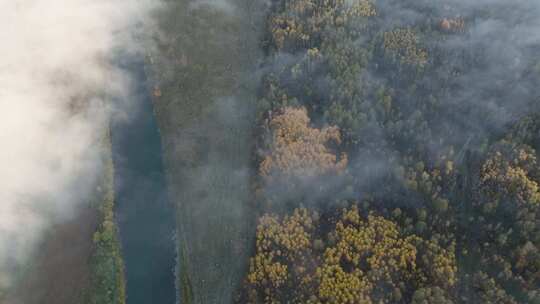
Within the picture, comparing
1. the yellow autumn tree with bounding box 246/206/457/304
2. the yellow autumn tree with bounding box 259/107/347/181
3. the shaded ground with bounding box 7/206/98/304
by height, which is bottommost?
the shaded ground with bounding box 7/206/98/304

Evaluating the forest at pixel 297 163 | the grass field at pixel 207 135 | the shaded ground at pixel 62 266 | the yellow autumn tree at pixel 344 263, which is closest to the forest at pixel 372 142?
the yellow autumn tree at pixel 344 263

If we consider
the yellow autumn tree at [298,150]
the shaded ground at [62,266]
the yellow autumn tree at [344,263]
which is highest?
the yellow autumn tree at [298,150]

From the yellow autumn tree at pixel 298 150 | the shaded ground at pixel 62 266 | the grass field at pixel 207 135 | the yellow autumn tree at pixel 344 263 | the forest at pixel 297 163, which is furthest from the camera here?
the yellow autumn tree at pixel 298 150

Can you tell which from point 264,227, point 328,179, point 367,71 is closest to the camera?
point 264,227

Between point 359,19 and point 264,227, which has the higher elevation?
point 359,19

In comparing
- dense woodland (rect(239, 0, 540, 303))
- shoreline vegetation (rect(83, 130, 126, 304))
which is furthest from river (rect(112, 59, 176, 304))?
dense woodland (rect(239, 0, 540, 303))

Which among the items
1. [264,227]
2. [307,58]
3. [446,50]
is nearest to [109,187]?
[264,227]

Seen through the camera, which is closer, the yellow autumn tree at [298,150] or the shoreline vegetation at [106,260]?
the shoreline vegetation at [106,260]

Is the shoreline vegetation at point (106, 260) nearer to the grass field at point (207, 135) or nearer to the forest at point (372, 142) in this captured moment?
the grass field at point (207, 135)

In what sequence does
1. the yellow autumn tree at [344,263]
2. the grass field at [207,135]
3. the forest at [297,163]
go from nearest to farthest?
the yellow autumn tree at [344,263], the forest at [297,163], the grass field at [207,135]

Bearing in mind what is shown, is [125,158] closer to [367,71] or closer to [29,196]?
[29,196]

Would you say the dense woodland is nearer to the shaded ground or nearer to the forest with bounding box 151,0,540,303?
the forest with bounding box 151,0,540,303
